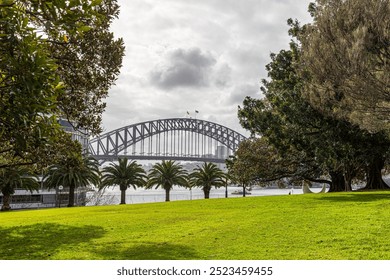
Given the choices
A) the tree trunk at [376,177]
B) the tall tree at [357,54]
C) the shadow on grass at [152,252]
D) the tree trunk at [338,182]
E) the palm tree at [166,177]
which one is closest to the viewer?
the shadow on grass at [152,252]

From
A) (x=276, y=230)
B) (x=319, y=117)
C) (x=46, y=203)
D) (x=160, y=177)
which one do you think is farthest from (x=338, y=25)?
(x=46, y=203)

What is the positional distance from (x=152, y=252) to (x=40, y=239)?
16.2 feet

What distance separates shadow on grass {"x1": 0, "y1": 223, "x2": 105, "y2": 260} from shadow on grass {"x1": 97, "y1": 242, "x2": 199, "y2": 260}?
57.6 inches

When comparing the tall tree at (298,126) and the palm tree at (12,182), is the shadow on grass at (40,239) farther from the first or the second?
the palm tree at (12,182)

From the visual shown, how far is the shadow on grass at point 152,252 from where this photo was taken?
29.0 ft

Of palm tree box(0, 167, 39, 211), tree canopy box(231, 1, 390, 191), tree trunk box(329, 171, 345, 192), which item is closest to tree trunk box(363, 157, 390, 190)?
tree canopy box(231, 1, 390, 191)

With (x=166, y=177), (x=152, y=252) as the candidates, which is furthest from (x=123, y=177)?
(x=152, y=252)

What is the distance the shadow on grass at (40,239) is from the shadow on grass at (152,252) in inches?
57.6

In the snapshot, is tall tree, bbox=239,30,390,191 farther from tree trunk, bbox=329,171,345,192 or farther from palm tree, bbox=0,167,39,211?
palm tree, bbox=0,167,39,211

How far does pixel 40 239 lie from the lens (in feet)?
41.1

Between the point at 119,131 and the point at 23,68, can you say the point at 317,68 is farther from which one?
the point at 119,131

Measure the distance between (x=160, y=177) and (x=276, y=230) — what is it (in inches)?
1789

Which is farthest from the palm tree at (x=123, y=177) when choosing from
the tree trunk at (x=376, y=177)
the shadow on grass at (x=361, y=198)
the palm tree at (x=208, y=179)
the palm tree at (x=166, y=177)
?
the shadow on grass at (x=361, y=198)

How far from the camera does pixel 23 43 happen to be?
23.3ft
